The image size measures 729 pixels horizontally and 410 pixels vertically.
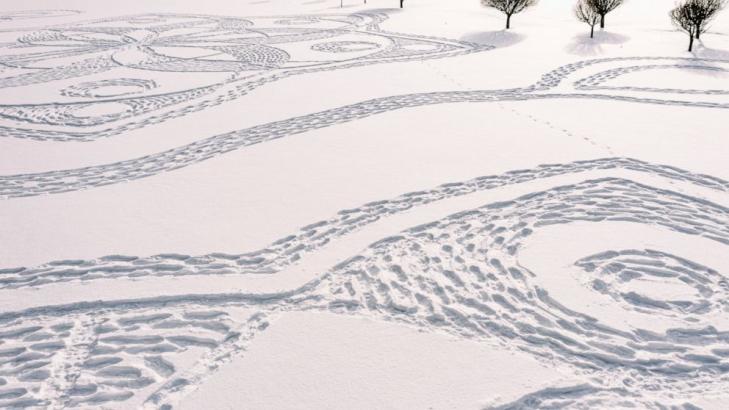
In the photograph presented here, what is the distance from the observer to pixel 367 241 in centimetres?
573

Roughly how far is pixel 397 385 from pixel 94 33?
19.4 m

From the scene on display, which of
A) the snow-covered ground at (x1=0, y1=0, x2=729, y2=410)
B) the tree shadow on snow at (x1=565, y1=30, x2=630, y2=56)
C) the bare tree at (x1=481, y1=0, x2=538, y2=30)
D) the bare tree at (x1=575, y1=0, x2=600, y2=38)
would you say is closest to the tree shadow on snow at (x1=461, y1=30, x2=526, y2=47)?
the bare tree at (x1=481, y1=0, x2=538, y2=30)

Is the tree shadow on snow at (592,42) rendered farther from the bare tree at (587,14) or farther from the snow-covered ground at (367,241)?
the snow-covered ground at (367,241)

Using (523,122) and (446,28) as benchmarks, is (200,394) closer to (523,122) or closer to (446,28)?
(523,122)

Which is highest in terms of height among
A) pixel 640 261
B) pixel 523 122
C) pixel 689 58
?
pixel 689 58

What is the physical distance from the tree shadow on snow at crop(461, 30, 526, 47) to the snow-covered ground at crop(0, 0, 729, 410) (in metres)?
4.14

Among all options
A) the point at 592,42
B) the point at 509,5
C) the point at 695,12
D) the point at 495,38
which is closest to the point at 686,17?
the point at 695,12

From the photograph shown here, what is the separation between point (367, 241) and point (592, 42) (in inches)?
527

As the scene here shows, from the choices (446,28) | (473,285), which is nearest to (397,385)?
(473,285)

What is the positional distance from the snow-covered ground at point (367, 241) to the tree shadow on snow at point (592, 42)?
2.50m

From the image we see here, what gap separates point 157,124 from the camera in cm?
948

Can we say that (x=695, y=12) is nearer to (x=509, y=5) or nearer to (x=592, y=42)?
(x=592, y=42)

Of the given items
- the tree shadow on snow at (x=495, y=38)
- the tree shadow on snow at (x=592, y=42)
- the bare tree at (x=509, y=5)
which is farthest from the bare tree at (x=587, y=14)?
the tree shadow on snow at (x=495, y=38)

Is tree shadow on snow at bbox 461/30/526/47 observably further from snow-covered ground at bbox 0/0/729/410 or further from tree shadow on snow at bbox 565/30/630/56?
snow-covered ground at bbox 0/0/729/410
